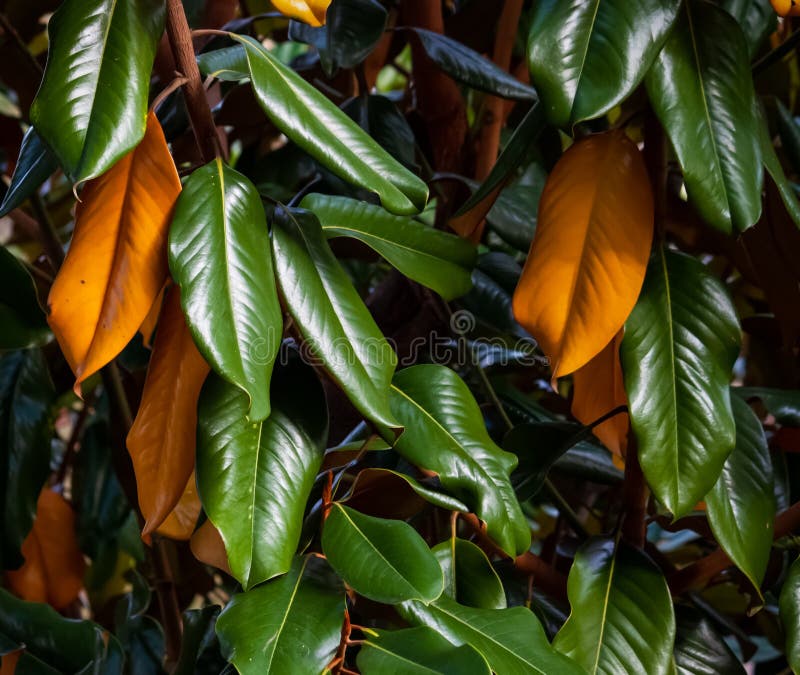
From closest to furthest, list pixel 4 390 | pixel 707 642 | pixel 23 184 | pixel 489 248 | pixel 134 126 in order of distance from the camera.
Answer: pixel 134 126 → pixel 23 184 → pixel 707 642 → pixel 4 390 → pixel 489 248

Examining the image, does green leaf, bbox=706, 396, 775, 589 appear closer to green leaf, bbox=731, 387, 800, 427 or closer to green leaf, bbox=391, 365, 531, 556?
green leaf, bbox=731, 387, 800, 427

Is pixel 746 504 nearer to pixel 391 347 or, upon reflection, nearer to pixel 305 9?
pixel 391 347

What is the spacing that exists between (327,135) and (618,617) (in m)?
0.38

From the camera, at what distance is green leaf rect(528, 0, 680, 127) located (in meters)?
0.50

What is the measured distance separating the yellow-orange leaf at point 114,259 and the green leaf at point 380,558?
0.52 feet

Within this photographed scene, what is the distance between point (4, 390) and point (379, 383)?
56 centimetres

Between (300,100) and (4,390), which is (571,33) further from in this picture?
(4,390)

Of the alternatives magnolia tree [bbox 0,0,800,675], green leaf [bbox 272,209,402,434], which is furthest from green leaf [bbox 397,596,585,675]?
green leaf [bbox 272,209,402,434]

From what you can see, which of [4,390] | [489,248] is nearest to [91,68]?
[4,390]

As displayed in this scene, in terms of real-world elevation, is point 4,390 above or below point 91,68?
below

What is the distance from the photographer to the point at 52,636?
29.8 inches

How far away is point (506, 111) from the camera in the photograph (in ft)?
3.73

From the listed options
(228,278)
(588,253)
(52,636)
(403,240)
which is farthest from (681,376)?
(52,636)

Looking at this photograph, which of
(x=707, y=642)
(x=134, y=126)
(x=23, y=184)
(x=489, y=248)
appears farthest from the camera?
(x=489, y=248)
